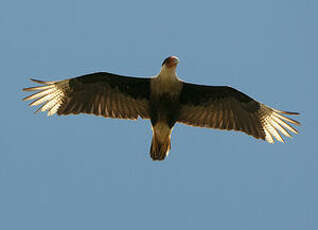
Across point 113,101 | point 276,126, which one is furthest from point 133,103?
point 276,126

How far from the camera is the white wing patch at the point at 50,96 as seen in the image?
8359mm

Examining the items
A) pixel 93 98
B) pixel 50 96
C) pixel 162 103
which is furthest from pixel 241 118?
pixel 50 96

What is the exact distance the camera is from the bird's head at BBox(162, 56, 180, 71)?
7922 mm

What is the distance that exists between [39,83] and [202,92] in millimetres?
2597

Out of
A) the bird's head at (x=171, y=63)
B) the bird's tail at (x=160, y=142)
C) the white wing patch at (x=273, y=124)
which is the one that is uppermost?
the bird's head at (x=171, y=63)

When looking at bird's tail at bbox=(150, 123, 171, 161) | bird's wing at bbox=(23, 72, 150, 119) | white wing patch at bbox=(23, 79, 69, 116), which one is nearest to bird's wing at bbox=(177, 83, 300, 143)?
bird's tail at bbox=(150, 123, 171, 161)

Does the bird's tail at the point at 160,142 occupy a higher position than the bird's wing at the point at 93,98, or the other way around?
the bird's wing at the point at 93,98

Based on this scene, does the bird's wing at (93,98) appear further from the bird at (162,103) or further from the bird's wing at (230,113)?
the bird's wing at (230,113)

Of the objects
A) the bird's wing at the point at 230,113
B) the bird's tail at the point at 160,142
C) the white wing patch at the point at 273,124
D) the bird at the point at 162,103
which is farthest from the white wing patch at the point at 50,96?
the white wing patch at the point at 273,124

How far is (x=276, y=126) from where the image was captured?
8.75m

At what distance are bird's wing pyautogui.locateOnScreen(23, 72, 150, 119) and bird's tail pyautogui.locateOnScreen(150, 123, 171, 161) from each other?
1.18 ft

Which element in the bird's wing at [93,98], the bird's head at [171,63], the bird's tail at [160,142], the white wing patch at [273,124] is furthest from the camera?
the white wing patch at [273,124]

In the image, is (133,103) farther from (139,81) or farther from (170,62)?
(170,62)

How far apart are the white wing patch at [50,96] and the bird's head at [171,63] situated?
5.48ft
